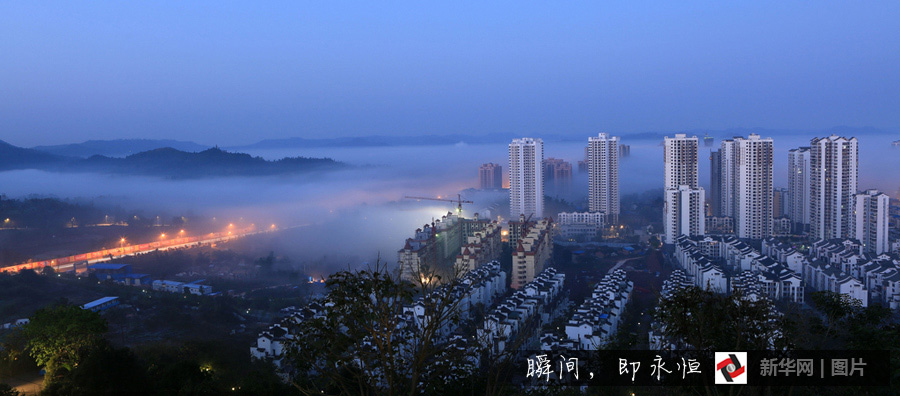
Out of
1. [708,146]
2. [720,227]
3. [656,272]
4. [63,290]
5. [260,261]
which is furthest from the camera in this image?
[708,146]

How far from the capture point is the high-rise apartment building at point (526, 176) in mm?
16516

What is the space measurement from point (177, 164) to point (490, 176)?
38.2ft

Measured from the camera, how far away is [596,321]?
660 centimetres

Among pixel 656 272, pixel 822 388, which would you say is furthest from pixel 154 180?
pixel 822 388

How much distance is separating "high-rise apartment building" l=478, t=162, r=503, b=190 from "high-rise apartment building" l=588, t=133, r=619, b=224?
4.97m

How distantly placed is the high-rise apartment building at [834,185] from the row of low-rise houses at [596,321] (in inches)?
239

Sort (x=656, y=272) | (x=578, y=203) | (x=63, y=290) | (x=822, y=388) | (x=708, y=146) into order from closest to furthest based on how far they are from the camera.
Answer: (x=822, y=388)
(x=63, y=290)
(x=656, y=272)
(x=708, y=146)
(x=578, y=203)

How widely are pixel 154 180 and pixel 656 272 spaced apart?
58.5 feet

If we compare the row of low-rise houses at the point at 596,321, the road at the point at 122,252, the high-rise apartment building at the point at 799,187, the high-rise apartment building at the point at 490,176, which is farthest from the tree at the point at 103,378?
the high-rise apartment building at the point at 490,176

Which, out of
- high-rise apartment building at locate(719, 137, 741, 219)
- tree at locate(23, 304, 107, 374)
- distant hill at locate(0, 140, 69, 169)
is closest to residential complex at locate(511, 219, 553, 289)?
high-rise apartment building at locate(719, 137, 741, 219)

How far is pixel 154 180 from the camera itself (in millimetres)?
21547

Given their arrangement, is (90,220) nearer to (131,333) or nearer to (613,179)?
(131,333)

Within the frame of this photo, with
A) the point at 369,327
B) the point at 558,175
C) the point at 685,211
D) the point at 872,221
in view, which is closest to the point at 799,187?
the point at 872,221

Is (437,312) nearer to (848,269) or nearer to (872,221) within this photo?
(848,269)
